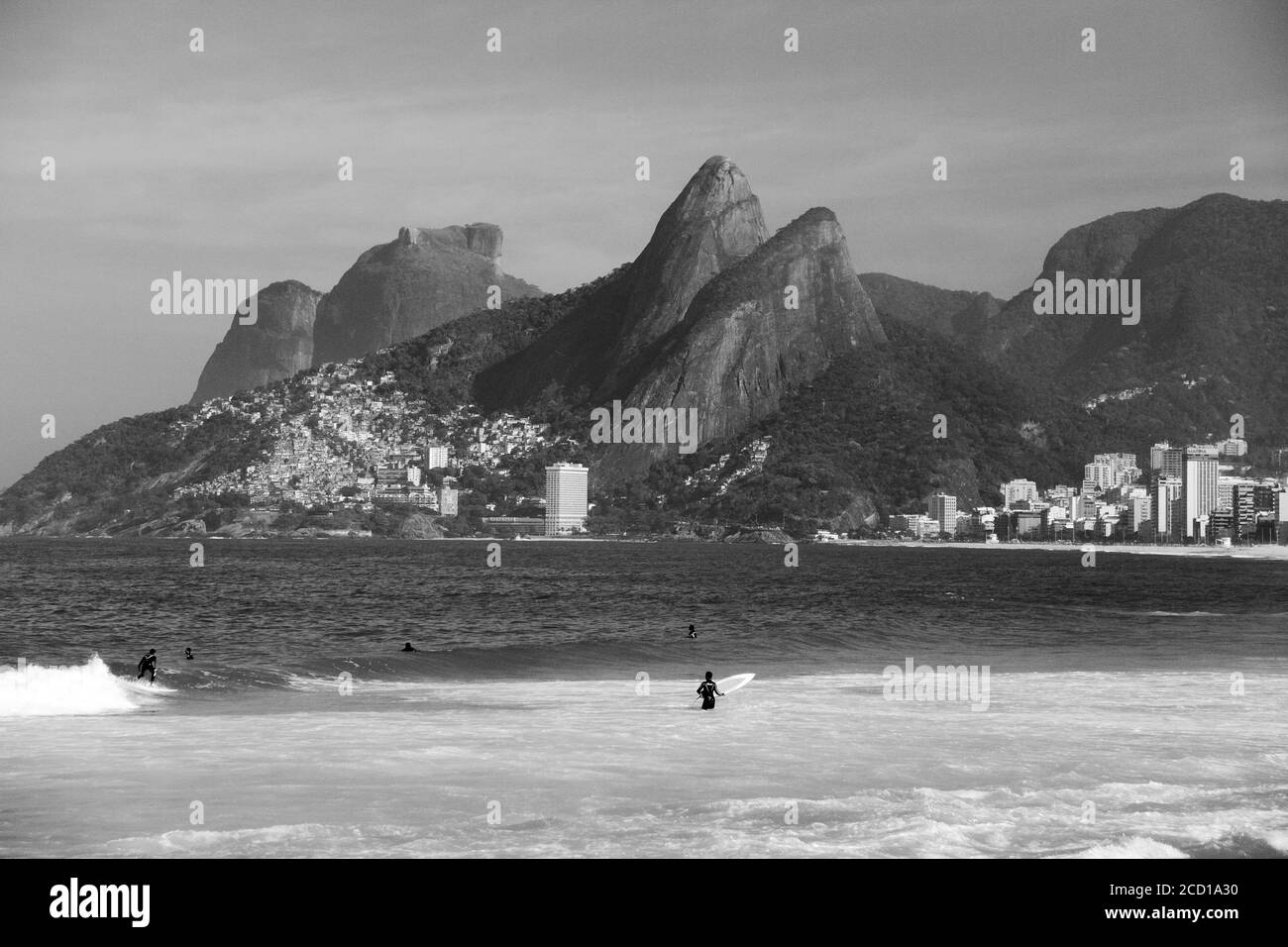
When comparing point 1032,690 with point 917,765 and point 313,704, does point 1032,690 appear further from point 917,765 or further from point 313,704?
point 313,704

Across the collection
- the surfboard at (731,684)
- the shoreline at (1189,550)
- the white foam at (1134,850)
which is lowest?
the shoreline at (1189,550)

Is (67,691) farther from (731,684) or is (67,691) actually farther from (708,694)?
(731,684)

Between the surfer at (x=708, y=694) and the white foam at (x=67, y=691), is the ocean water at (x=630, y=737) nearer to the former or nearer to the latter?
the white foam at (x=67, y=691)

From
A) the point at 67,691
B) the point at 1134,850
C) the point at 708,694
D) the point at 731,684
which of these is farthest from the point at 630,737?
the point at 67,691

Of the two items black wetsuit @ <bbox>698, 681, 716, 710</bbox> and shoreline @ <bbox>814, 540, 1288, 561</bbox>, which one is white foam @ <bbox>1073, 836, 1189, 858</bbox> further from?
shoreline @ <bbox>814, 540, 1288, 561</bbox>

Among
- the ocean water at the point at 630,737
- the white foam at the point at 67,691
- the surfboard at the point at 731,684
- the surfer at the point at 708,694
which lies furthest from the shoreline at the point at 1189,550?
the white foam at the point at 67,691
